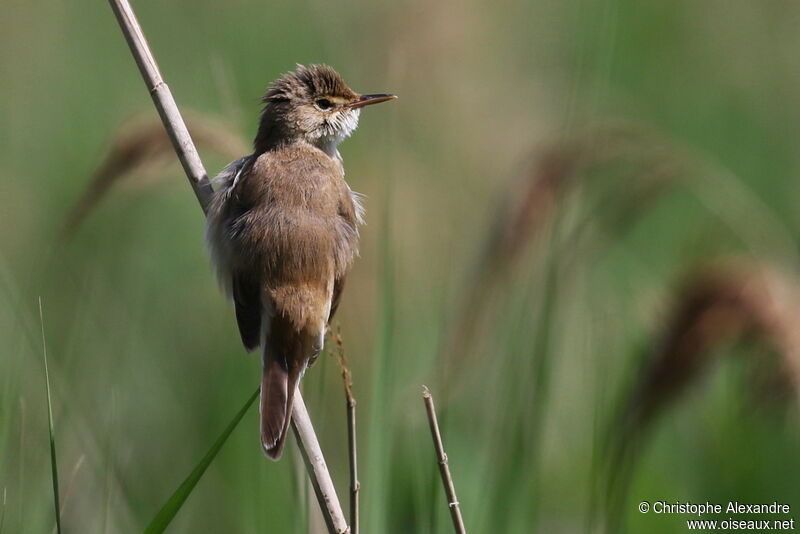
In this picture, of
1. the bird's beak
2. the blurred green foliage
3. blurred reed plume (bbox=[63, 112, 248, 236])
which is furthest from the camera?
the bird's beak

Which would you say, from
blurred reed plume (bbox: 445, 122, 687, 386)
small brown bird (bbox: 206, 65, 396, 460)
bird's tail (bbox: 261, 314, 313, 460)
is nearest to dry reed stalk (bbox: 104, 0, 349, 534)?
bird's tail (bbox: 261, 314, 313, 460)

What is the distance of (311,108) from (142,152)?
0.83 metres

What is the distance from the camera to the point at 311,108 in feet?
11.6

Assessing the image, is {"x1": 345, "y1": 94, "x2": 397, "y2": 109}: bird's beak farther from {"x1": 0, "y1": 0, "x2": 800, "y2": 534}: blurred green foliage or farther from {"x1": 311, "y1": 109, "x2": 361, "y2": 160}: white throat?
{"x1": 0, "y1": 0, "x2": 800, "y2": 534}: blurred green foliage

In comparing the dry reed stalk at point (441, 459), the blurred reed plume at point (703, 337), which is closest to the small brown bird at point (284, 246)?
the dry reed stalk at point (441, 459)

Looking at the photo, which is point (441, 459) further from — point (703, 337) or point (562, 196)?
point (562, 196)

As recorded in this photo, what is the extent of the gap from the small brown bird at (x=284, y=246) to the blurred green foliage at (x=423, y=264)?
0.17 metres

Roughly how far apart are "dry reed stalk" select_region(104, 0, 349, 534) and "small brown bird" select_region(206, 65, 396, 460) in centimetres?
17

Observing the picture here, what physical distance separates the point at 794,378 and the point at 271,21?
4.55 metres

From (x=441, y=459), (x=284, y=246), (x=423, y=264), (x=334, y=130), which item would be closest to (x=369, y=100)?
(x=334, y=130)

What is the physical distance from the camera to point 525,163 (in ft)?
10.6

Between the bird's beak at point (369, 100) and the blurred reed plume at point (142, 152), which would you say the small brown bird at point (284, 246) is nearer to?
the bird's beak at point (369, 100)

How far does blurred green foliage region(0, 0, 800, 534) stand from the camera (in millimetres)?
2924

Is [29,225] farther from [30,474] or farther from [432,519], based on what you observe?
[432,519]
